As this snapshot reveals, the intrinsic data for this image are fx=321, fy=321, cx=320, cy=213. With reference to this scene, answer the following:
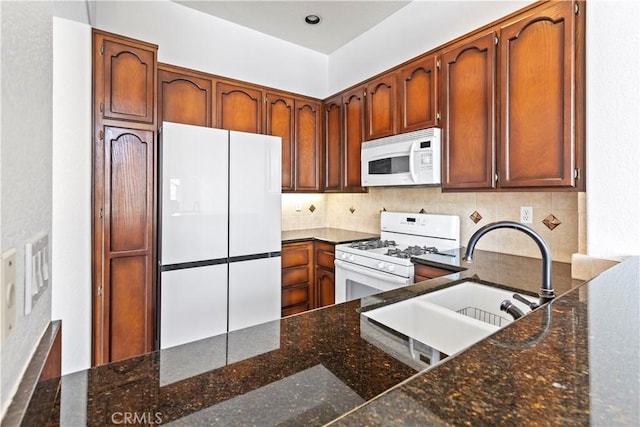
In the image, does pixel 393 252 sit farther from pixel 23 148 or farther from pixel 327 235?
pixel 23 148

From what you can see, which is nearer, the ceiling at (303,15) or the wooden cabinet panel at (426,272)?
the wooden cabinet panel at (426,272)

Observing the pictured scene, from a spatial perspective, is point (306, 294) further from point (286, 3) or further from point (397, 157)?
point (286, 3)

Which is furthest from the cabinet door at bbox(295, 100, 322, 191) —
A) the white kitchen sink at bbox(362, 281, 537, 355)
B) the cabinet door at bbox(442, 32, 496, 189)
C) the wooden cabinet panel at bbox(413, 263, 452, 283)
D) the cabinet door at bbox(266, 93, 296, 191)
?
the white kitchen sink at bbox(362, 281, 537, 355)

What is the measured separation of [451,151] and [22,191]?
2202 mm

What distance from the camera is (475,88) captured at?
6.68ft

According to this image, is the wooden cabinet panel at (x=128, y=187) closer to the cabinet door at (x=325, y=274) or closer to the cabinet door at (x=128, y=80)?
the cabinet door at (x=128, y=80)

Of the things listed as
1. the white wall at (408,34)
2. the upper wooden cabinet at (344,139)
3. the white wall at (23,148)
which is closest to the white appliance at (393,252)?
the upper wooden cabinet at (344,139)

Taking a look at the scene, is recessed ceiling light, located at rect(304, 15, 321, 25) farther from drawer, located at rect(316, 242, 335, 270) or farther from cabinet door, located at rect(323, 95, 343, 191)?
drawer, located at rect(316, 242, 335, 270)

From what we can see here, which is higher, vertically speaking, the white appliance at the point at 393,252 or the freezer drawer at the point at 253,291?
the white appliance at the point at 393,252

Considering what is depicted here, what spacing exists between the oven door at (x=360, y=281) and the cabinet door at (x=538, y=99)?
0.93 meters

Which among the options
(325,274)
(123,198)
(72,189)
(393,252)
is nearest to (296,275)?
Result: (325,274)

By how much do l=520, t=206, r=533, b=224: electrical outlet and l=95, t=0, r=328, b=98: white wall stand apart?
95.4 inches

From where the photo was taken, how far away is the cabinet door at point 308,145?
3271 mm

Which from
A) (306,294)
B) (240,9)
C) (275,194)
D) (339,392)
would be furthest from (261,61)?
(339,392)
